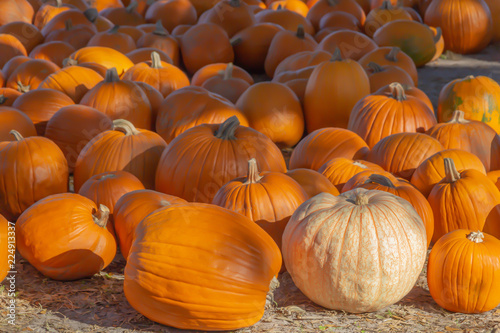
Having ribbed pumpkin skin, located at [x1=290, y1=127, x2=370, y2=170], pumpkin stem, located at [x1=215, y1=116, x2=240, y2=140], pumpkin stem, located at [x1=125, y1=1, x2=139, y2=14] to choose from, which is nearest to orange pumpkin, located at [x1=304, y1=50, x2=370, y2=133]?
ribbed pumpkin skin, located at [x1=290, y1=127, x2=370, y2=170]

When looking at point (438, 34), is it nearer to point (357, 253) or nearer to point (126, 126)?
point (126, 126)

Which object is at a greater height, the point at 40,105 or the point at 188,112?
the point at 188,112

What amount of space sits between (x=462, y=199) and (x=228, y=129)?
130 centimetres

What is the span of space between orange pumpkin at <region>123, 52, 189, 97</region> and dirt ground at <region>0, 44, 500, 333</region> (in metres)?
2.48

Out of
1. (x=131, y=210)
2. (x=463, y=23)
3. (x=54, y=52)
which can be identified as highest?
(x=463, y=23)

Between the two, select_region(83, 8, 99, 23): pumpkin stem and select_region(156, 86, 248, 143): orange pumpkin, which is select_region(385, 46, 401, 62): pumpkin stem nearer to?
select_region(156, 86, 248, 143): orange pumpkin

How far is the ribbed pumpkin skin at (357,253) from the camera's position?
2.51 metres

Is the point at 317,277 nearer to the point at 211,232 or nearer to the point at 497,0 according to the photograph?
the point at 211,232

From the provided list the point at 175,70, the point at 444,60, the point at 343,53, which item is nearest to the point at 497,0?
the point at 444,60

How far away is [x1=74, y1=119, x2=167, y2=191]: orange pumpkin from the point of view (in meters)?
3.64

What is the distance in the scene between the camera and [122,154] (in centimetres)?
364

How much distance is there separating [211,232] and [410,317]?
90 centimetres

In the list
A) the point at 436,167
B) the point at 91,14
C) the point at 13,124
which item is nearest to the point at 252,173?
the point at 436,167

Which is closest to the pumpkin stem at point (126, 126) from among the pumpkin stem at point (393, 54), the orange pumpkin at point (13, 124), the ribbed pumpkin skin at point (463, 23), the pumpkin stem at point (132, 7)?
the orange pumpkin at point (13, 124)
